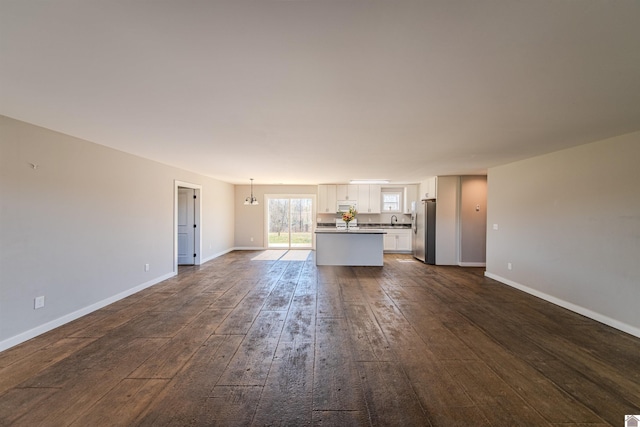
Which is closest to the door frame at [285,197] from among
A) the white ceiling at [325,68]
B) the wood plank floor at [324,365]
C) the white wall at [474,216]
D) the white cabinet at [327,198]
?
the white cabinet at [327,198]

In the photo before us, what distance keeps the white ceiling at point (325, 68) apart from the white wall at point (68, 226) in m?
0.43

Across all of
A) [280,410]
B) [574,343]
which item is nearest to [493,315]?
[574,343]

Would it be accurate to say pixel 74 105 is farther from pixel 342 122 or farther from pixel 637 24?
pixel 637 24

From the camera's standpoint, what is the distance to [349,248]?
6.99m

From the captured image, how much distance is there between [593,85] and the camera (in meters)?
1.96

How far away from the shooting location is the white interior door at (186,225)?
22.8 ft

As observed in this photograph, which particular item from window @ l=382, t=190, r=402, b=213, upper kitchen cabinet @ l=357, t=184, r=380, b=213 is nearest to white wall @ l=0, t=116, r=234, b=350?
upper kitchen cabinet @ l=357, t=184, r=380, b=213

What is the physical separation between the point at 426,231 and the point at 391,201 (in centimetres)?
224

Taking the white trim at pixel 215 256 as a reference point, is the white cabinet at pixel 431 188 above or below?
above

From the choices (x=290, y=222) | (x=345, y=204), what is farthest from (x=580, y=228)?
(x=290, y=222)

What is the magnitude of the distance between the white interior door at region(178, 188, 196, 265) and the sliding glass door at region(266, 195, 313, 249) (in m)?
2.93

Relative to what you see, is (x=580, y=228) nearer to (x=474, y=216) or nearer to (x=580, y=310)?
(x=580, y=310)

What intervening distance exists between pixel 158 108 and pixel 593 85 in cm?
355

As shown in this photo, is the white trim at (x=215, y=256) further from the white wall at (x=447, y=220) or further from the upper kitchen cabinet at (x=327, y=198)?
the white wall at (x=447, y=220)
